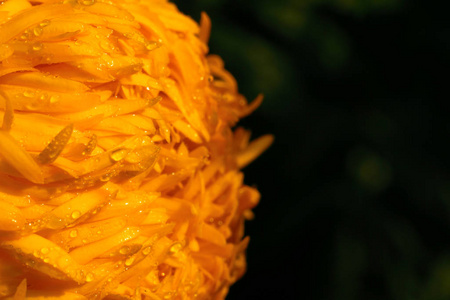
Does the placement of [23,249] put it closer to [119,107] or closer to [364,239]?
[119,107]

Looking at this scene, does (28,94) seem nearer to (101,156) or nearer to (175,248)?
(101,156)

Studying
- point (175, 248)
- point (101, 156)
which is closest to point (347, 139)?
point (175, 248)

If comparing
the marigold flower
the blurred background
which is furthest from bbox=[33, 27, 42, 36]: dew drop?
the blurred background

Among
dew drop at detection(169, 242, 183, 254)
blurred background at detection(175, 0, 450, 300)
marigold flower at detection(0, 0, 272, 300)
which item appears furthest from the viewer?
blurred background at detection(175, 0, 450, 300)

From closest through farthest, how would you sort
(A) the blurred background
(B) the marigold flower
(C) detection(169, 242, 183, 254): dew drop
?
(B) the marigold flower
(C) detection(169, 242, 183, 254): dew drop
(A) the blurred background

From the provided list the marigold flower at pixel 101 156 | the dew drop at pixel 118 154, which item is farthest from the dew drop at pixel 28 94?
the dew drop at pixel 118 154

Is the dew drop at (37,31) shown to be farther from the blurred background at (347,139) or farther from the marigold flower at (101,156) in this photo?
the blurred background at (347,139)

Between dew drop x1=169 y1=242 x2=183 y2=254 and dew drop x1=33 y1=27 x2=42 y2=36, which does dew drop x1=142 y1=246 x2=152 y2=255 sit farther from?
dew drop x1=33 y1=27 x2=42 y2=36
